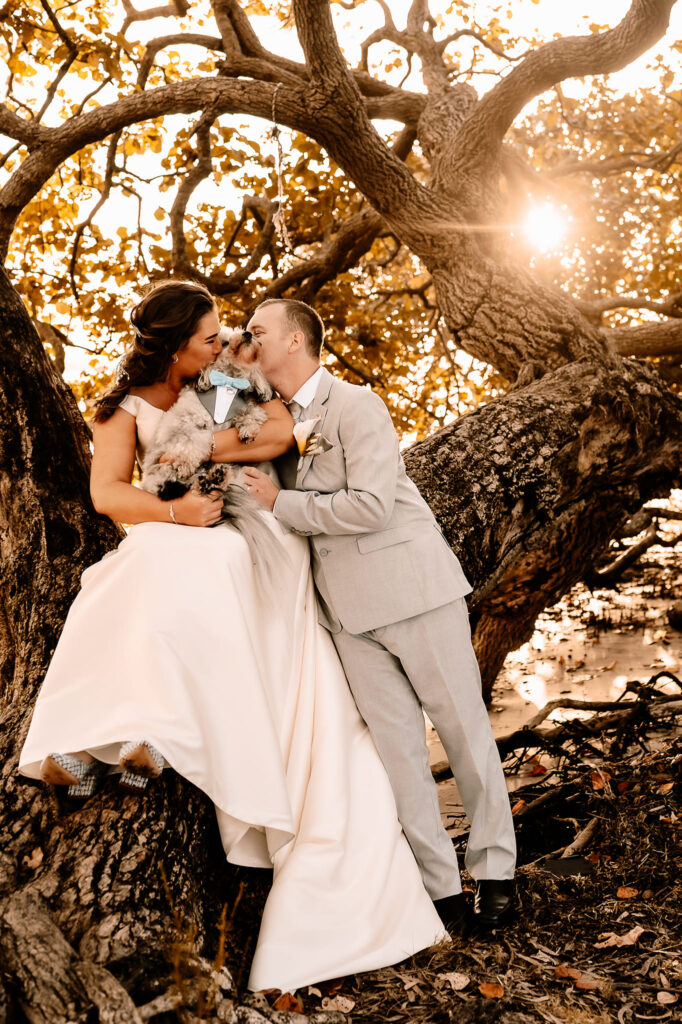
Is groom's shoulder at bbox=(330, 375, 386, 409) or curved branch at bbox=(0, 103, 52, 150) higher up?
curved branch at bbox=(0, 103, 52, 150)

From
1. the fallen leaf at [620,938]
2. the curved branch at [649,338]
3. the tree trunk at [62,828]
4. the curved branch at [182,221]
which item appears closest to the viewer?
the tree trunk at [62,828]

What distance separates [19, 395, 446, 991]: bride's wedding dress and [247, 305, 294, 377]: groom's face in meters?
0.74

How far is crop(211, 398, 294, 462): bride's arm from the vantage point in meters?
3.29

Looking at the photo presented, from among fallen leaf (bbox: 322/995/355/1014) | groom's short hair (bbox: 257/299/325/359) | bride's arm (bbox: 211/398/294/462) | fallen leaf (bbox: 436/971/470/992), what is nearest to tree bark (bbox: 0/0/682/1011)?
fallen leaf (bbox: 322/995/355/1014)

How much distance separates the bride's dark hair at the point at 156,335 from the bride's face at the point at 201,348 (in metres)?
0.02

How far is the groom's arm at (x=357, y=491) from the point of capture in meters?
3.20

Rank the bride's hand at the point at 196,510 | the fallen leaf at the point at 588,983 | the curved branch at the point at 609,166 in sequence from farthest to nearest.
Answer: the curved branch at the point at 609,166, the bride's hand at the point at 196,510, the fallen leaf at the point at 588,983

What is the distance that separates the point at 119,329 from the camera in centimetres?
908

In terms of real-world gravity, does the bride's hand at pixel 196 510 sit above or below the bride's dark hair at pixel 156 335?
below

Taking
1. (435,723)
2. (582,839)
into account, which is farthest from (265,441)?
(582,839)

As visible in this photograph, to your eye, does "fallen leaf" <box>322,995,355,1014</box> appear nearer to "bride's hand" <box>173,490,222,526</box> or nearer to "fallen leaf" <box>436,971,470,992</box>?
"fallen leaf" <box>436,971,470,992</box>

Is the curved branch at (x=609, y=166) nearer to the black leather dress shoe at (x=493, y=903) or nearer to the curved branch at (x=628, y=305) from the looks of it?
the curved branch at (x=628, y=305)

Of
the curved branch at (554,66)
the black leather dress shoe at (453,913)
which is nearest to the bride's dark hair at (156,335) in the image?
the black leather dress shoe at (453,913)

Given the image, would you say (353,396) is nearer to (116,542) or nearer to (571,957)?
(116,542)
